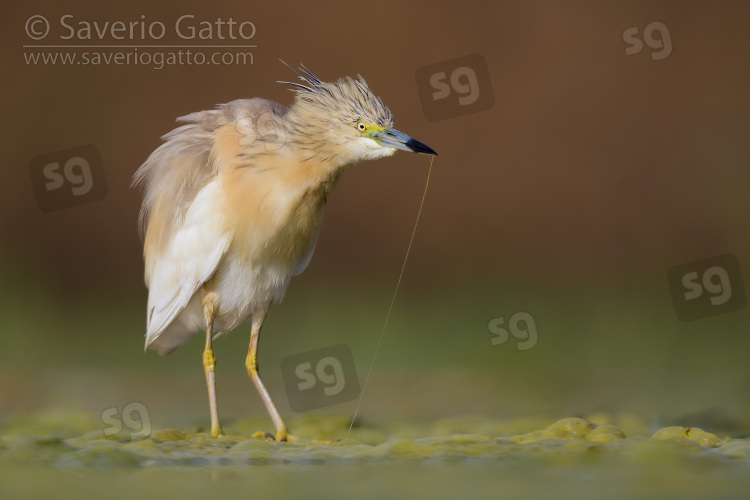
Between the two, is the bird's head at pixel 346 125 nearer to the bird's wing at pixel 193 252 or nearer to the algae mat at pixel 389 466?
the bird's wing at pixel 193 252

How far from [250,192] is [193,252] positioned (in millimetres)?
314

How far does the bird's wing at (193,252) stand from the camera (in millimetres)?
3975

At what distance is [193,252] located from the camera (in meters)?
4.02

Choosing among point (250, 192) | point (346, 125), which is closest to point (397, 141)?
point (346, 125)

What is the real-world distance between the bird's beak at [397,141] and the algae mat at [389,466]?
39.1 inches

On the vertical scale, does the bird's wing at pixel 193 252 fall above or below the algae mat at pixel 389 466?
above

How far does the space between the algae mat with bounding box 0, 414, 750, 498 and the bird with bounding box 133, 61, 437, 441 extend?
1.92 feet

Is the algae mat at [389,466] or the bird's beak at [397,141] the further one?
the bird's beak at [397,141]

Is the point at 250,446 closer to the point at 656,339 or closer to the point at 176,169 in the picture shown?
the point at 176,169

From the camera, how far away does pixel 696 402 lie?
5.33 metres

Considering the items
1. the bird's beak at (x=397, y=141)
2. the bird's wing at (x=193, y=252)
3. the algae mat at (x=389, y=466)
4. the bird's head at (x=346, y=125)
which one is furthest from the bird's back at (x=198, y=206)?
the algae mat at (x=389, y=466)

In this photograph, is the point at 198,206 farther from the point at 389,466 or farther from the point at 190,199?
the point at 389,466

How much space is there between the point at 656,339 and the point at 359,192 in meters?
2.48

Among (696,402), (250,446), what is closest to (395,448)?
(250,446)
